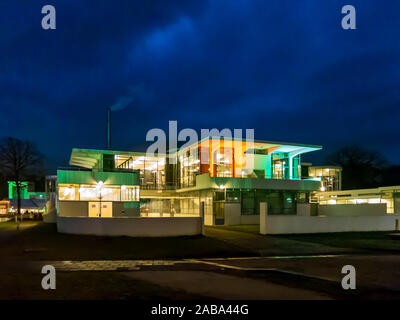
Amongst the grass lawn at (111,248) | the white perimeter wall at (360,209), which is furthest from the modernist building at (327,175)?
the grass lawn at (111,248)

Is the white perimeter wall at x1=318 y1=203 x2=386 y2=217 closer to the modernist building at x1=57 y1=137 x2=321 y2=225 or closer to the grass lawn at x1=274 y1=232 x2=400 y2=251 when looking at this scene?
the modernist building at x1=57 y1=137 x2=321 y2=225

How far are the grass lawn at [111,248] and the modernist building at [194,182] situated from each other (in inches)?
394

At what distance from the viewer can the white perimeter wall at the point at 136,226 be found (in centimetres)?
1995

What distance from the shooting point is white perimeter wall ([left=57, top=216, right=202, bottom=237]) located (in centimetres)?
1995

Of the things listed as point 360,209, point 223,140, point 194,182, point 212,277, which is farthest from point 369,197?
point 212,277

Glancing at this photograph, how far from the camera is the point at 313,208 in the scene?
39.0 meters

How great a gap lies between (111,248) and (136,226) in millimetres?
3381

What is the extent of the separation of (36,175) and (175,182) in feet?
78.3

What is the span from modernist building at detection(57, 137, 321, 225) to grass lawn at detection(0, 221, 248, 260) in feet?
32.9

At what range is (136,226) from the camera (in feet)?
65.6

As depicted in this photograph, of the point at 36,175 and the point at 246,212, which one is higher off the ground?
the point at 36,175
